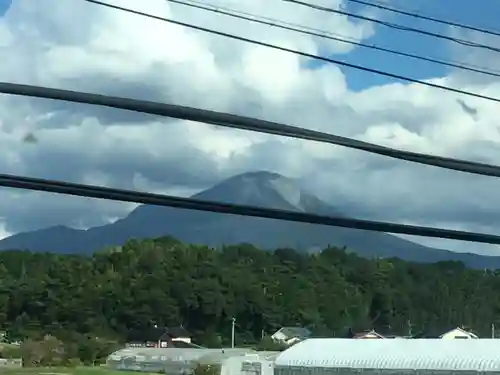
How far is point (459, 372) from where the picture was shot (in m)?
36.7

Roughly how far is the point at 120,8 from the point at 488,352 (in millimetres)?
27240

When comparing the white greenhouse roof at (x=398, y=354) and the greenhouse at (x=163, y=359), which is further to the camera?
the greenhouse at (x=163, y=359)

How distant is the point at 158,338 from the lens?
6391 centimetres

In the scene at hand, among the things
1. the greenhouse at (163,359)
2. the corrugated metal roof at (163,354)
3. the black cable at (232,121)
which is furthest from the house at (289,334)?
the black cable at (232,121)

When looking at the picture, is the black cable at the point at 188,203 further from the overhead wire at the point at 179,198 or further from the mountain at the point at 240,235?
the mountain at the point at 240,235

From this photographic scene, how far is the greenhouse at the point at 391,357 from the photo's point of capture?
3684 centimetres

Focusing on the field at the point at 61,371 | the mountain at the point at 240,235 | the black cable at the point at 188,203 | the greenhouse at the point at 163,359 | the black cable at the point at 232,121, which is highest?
the mountain at the point at 240,235

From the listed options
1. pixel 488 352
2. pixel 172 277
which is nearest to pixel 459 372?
pixel 488 352

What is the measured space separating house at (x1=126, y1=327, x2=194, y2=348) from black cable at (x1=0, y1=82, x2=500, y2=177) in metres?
45.9

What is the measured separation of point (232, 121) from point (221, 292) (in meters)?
39.8

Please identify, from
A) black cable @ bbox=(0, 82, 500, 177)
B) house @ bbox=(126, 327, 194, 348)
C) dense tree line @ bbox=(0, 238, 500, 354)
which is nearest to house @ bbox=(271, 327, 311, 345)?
dense tree line @ bbox=(0, 238, 500, 354)

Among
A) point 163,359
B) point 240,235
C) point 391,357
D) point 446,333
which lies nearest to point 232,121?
point 391,357

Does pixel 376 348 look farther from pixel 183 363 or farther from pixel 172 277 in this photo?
pixel 183 363

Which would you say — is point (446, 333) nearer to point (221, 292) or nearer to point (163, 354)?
point (163, 354)
